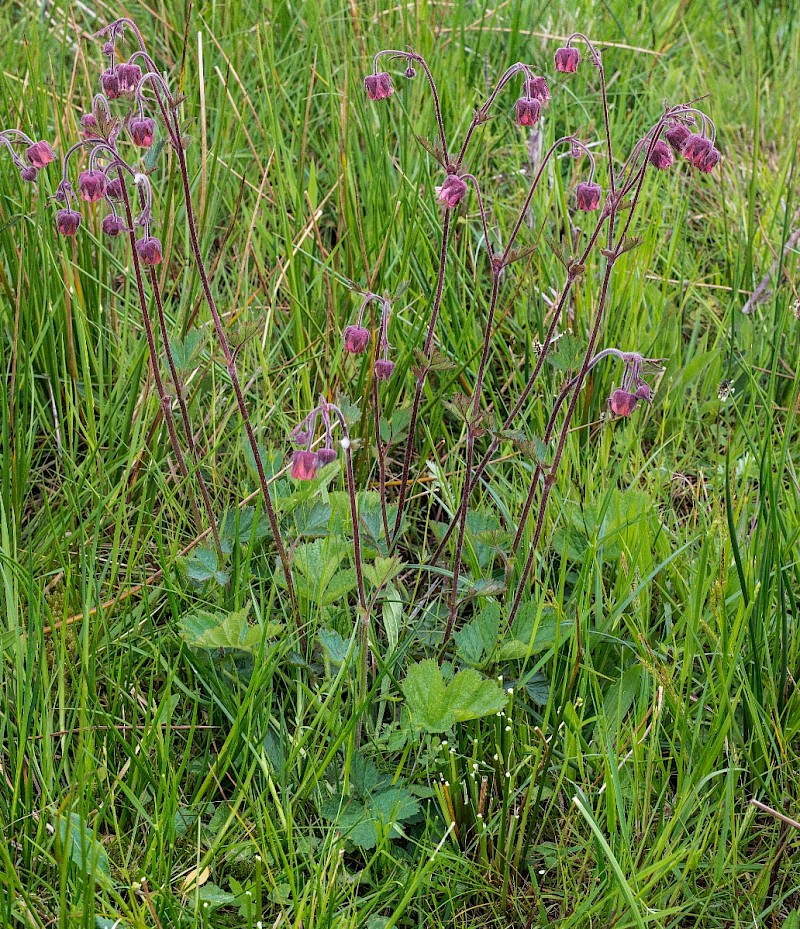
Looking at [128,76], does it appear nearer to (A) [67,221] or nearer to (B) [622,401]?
(A) [67,221]

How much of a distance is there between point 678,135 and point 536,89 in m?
0.29

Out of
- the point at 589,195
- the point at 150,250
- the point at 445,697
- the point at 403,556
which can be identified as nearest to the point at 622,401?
the point at 589,195

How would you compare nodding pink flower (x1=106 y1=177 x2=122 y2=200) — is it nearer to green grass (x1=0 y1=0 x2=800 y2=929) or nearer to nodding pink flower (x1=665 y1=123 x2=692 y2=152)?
green grass (x1=0 y1=0 x2=800 y2=929)

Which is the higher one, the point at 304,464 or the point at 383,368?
the point at 383,368

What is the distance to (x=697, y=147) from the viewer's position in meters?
1.71

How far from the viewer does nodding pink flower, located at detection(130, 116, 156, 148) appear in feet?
5.66

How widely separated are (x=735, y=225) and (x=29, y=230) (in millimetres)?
2152

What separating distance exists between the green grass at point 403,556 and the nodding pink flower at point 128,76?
0.52m

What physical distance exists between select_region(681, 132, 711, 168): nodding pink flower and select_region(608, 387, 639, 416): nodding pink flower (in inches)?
17.0

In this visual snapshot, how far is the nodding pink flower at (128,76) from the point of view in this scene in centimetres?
170

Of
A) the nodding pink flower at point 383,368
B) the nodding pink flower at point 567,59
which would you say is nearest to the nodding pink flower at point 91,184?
the nodding pink flower at point 383,368

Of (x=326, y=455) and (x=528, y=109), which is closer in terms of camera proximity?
(x=326, y=455)

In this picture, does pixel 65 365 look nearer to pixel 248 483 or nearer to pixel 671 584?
pixel 248 483

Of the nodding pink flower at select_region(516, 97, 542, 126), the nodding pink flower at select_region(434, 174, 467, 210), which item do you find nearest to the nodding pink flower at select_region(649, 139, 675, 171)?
the nodding pink flower at select_region(516, 97, 542, 126)
